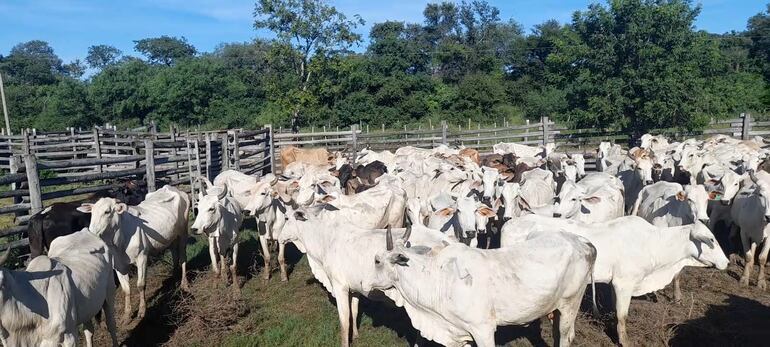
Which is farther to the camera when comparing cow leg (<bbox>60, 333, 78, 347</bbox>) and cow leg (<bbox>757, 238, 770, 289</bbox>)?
cow leg (<bbox>757, 238, 770, 289</bbox>)

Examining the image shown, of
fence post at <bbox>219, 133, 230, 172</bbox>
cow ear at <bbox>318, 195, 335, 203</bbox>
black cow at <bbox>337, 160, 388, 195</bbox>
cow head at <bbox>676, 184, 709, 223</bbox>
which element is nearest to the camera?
cow head at <bbox>676, 184, 709, 223</bbox>

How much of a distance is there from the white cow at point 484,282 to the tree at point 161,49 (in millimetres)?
98415

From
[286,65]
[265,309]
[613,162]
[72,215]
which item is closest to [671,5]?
[613,162]

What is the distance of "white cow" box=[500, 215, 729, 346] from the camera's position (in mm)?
6582

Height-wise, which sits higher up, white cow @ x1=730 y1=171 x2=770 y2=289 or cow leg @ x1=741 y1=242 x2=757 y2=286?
white cow @ x1=730 y1=171 x2=770 y2=289

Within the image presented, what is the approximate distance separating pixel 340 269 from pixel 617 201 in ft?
17.2

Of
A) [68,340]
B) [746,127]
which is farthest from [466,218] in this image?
[746,127]

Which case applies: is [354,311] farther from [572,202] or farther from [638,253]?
[572,202]

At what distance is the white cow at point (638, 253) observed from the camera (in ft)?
21.6

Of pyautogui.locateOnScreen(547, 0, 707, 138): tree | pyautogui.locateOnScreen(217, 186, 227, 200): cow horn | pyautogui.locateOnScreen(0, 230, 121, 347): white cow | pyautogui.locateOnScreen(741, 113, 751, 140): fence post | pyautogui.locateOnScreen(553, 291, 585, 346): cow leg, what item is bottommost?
pyautogui.locateOnScreen(553, 291, 585, 346): cow leg

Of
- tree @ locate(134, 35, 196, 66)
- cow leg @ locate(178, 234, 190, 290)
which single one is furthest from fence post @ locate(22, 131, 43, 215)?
tree @ locate(134, 35, 196, 66)

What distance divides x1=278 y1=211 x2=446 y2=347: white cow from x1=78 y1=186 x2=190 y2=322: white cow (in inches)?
103

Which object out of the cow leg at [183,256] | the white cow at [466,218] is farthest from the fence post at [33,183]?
the white cow at [466,218]

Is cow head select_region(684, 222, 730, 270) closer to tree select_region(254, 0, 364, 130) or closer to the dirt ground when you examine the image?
the dirt ground
